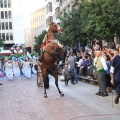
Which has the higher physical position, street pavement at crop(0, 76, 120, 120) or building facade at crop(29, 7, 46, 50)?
building facade at crop(29, 7, 46, 50)

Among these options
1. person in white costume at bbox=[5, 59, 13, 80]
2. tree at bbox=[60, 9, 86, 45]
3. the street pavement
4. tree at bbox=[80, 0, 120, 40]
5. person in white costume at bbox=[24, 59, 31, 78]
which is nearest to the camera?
the street pavement

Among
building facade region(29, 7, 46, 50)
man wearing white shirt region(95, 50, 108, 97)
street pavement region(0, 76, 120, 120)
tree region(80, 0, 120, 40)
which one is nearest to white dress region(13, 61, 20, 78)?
tree region(80, 0, 120, 40)

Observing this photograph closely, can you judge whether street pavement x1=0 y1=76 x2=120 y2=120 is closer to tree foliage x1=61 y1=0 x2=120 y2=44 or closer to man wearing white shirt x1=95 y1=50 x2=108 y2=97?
man wearing white shirt x1=95 y1=50 x2=108 y2=97

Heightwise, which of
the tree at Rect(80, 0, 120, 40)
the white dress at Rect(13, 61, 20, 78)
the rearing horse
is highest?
the tree at Rect(80, 0, 120, 40)

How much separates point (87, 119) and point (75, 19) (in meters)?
23.0

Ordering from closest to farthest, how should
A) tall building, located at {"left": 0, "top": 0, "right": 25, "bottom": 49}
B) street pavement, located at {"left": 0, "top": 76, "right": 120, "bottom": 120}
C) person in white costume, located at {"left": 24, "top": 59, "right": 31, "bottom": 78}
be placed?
street pavement, located at {"left": 0, "top": 76, "right": 120, "bottom": 120} → person in white costume, located at {"left": 24, "top": 59, "right": 31, "bottom": 78} → tall building, located at {"left": 0, "top": 0, "right": 25, "bottom": 49}

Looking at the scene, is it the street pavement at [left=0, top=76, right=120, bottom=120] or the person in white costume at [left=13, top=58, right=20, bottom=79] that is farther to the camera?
→ the person in white costume at [left=13, top=58, right=20, bottom=79]

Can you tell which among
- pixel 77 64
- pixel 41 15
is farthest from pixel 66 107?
pixel 41 15

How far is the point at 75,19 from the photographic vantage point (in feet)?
106

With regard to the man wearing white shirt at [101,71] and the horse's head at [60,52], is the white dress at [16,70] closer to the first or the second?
the horse's head at [60,52]

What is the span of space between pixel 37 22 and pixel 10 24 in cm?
943

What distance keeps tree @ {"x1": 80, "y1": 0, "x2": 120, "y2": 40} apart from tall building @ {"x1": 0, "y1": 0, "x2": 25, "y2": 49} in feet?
281

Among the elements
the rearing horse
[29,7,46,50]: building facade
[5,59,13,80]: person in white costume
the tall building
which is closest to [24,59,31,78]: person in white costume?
[5,59,13,80]: person in white costume

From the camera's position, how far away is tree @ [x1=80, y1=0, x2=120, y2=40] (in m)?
22.2
